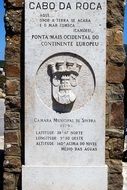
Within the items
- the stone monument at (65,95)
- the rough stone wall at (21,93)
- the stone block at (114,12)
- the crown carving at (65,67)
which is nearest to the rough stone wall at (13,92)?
the rough stone wall at (21,93)

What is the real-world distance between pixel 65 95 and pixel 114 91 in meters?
0.56

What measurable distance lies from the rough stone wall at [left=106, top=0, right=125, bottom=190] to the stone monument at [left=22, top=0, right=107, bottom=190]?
0.12 m

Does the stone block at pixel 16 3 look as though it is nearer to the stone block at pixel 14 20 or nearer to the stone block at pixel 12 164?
the stone block at pixel 14 20

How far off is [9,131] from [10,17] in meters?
1.27

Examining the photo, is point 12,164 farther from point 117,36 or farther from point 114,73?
point 117,36

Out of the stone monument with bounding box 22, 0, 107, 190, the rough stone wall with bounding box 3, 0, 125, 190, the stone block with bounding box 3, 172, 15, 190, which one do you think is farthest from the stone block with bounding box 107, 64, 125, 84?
the stone block with bounding box 3, 172, 15, 190

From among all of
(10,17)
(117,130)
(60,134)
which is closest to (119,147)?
(117,130)

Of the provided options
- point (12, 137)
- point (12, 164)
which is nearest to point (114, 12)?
point (12, 137)

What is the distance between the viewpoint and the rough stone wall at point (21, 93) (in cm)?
527

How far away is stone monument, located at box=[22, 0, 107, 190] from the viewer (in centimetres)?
517

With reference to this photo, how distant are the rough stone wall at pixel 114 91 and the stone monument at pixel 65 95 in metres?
0.12

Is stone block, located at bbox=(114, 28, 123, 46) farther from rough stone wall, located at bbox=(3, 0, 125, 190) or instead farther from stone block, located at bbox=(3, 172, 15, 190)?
stone block, located at bbox=(3, 172, 15, 190)

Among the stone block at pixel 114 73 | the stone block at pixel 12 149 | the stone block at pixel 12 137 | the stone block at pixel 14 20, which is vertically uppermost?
the stone block at pixel 14 20

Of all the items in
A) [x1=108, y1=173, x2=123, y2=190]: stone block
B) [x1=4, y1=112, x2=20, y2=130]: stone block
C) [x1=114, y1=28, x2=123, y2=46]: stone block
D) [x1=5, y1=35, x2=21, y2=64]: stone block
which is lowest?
[x1=108, y1=173, x2=123, y2=190]: stone block
